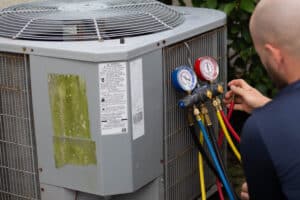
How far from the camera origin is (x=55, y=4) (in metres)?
3.26

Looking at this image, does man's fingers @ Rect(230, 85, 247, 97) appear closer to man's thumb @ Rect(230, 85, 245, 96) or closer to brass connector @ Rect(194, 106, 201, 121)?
man's thumb @ Rect(230, 85, 245, 96)

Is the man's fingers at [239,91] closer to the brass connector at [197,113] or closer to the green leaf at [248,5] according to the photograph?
the brass connector at [197,113]

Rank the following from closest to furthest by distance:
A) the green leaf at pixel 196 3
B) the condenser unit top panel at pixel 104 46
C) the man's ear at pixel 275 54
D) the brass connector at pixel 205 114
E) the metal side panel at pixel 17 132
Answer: the man's ear at pixel 275 54 < the condenser unit top panel at pixel 104 46 < the metal side panel at pixel 17 132 < the brass connector at pixel 205 114 < the green leaf at pixel 196 3

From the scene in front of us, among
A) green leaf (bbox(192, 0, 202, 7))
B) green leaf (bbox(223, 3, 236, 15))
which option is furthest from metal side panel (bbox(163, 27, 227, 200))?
green leaf (bbox(192, 0, 202, 7))

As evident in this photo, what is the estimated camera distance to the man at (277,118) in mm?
1857

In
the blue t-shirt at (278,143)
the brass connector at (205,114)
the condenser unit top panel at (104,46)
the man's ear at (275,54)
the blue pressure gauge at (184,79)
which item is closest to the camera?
the blue t-shirt at (278,143)

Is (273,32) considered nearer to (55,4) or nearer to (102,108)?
(102,108)

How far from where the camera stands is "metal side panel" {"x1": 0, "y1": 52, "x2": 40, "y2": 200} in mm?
2799

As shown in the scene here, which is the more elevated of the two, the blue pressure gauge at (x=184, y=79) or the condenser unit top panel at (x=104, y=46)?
the condenser unit top panel at (x=104, y=46)

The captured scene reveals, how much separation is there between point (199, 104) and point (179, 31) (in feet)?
1.18

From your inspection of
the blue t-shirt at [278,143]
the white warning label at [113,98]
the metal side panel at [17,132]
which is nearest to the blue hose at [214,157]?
the white warning label at [113,98]

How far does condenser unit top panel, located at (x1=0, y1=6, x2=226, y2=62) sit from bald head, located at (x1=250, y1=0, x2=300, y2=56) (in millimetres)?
777

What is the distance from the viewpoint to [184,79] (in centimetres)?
292

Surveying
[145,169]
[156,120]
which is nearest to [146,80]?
[156,120]
